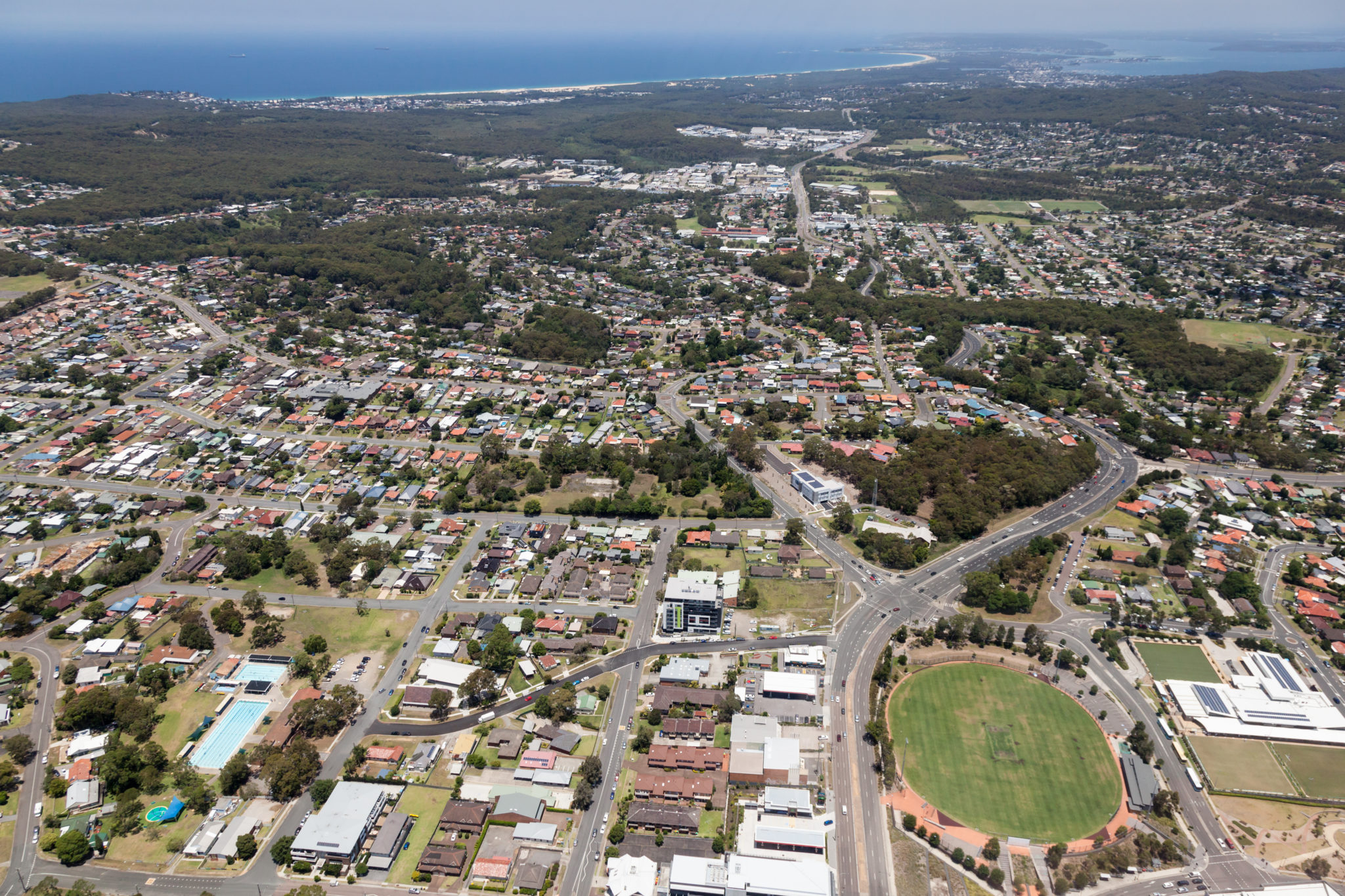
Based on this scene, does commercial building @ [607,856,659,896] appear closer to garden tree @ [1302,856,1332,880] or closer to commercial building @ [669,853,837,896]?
commercial building @ [669,853,837,896]

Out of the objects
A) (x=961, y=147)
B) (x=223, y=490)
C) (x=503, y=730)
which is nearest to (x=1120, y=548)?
(x=503, y=730)

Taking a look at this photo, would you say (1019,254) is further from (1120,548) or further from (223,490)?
(223,490)

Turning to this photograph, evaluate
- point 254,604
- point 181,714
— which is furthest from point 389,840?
point 254,604

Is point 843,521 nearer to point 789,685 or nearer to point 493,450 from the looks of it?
point 789,685

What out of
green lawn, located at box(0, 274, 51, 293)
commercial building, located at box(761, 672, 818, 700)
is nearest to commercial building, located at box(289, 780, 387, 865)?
commercial building, located at box(761, 672, 818, 700)

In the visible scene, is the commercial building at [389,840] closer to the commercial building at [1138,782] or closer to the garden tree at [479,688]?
the garden tree at [479,688]

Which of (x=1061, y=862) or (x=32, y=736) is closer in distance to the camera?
(x=1061, y=862)

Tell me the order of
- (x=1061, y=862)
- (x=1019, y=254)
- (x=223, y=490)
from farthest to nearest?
(x=1019, y=254), (x=223, y=490), (x=1061, y=862)
